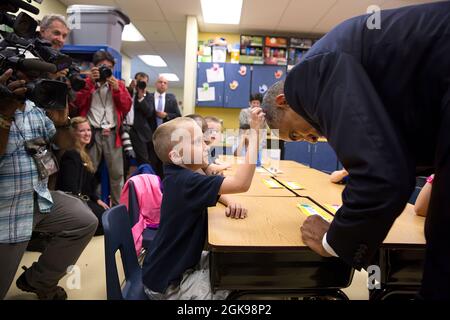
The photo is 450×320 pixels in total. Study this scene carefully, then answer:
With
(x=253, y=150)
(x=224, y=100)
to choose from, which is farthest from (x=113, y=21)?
(x=253, y=150)

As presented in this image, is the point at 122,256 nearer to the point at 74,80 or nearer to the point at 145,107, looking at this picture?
the point at 74,80

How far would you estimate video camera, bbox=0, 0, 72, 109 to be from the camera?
45.1 inches

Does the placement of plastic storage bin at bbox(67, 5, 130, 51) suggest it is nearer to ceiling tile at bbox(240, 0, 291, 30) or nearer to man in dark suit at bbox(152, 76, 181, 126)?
man in dark suit at bbox(152, 76, 181, 126)

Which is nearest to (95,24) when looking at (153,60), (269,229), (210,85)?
(210,85)

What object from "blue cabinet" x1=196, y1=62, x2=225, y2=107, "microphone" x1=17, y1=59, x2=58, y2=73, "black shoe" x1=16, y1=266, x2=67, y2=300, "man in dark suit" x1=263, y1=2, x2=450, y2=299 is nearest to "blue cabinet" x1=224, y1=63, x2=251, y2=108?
"blue cabinet" x1=196, y1=62, x2=225, y2=107

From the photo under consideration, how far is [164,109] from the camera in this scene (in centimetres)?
401

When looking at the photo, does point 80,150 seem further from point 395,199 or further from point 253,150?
point 395,199

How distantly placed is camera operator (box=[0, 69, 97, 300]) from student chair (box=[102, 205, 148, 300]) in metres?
0.52

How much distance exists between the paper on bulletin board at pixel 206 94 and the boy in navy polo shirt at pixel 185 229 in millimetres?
4177

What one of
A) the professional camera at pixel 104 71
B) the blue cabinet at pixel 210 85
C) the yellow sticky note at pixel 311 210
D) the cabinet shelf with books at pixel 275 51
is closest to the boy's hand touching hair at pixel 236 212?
the yellow sticky note at pixel 311 210

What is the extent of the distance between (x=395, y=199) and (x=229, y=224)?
0.60 m

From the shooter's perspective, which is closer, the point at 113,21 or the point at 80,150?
the point at 80,150

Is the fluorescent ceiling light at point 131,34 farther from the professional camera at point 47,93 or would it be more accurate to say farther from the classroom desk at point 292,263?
the classroom desk at point 292,263

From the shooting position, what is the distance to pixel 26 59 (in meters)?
1.15
